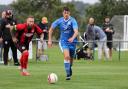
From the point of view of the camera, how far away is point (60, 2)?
74.0 m

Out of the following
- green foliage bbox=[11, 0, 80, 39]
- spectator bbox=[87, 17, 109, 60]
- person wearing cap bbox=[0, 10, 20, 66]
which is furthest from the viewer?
green foliage bbox=[11, 0, 80, 39]

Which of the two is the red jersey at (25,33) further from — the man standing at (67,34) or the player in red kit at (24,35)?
the man standing at (67,34)

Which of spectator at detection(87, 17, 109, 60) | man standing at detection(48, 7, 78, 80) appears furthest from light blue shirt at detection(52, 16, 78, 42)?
spectator at detection(87, 17, 109, 60)

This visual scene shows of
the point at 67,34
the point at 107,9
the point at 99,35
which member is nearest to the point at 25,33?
the point at 67,34

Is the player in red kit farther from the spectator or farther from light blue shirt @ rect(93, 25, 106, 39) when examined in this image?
light blue shirt @ rect(93, 25, 106, 39)

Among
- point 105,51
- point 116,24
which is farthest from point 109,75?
point 116,24

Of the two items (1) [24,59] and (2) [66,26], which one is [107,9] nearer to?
(1) [24,59]

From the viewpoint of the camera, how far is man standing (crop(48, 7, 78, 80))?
56.9 feet

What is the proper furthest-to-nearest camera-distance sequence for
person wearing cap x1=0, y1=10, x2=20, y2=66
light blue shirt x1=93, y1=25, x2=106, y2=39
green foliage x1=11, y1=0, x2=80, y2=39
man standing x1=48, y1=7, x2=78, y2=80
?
green foliage x1=11, y1=0, x2=80, y2=39 → light blue shirt x1=93, y1=25, x2=106, y2=39 → person wearing cap x1=0, y1=10, x2=20, y2=66 → man standing x1=48, y1=7, x2=78, y2=80

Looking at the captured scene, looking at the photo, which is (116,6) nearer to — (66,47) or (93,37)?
(93,37)

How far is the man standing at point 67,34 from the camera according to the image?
682 inches

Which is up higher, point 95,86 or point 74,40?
point 74,40

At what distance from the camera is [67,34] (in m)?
17.7

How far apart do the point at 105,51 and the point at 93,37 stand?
3.39ft
